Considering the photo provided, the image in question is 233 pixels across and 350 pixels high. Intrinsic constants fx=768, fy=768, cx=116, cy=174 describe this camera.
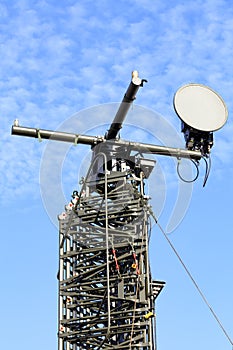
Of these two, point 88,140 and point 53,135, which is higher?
point 53,135

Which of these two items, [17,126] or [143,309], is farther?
[17,126]

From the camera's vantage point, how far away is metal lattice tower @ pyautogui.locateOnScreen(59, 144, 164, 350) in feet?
95.2

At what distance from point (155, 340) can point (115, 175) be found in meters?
6.90

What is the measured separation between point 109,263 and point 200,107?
7346 mm

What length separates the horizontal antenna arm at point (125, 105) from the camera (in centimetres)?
2838

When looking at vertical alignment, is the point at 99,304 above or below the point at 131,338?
above

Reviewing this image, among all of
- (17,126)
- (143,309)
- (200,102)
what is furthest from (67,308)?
(200,102)

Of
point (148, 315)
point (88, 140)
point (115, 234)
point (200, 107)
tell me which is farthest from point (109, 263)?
point (200, 107)

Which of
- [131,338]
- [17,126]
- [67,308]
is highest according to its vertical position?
[17,126]

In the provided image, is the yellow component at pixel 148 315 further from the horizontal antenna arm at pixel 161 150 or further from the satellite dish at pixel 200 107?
the satellite dish at pixel 200 107

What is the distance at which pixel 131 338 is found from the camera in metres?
27.8

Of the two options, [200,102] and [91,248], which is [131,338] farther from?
[200,102]

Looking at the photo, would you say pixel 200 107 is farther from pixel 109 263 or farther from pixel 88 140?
pixel 109 263

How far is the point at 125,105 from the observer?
97.5 feet
